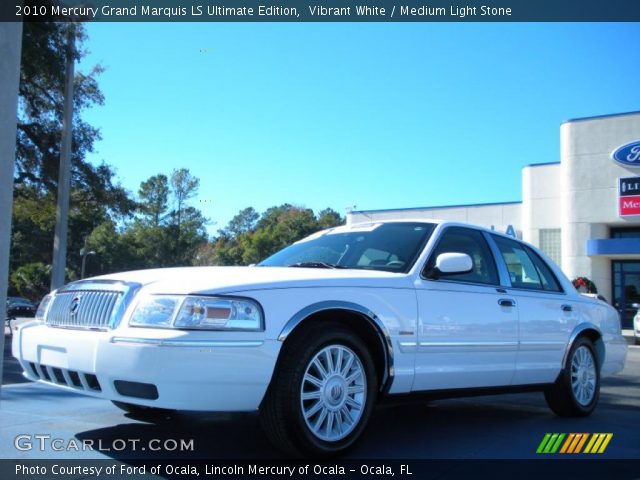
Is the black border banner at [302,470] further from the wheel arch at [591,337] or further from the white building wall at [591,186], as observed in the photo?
the white building wall at [591,186]

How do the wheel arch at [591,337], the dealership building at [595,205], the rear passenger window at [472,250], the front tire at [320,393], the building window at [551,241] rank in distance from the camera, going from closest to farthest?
1. the front tire at [320,393]
2. the rear passenger window at [472,250]
3. the wheel arch at [591,337]
4. the dealership building at [595,205]
5. the building window at [551,241]

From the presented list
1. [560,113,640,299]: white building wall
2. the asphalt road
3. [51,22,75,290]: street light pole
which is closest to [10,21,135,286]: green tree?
[51,22,75,290]: street light pole

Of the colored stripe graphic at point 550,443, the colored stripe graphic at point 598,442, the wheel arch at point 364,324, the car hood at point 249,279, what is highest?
the car hood at point 249,279

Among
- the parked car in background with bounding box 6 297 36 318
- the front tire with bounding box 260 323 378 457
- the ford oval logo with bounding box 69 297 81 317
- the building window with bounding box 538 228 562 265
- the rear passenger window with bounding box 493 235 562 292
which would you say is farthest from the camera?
the parked car in background with bounding box 6 297 36 318

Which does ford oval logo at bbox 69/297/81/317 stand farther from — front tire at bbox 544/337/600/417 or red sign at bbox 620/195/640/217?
red sign at bbox 620/195/640/217

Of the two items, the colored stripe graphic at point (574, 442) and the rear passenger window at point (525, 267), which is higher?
the rear passenger window at point (525, 267)

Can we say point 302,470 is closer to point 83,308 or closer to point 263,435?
point 263,435

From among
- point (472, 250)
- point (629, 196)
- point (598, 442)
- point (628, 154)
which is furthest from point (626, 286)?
point (598, 442)

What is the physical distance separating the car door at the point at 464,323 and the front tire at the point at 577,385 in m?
0.85

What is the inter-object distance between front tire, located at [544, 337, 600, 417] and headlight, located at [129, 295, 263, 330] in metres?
3.40

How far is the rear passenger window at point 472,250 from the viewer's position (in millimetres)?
5172

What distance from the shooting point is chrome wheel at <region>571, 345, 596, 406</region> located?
5.95 meters

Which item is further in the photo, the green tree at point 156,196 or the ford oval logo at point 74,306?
the green tree at point 156,196

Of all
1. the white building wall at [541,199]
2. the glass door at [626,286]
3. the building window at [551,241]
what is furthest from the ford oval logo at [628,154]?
the glass door at [626,286]
